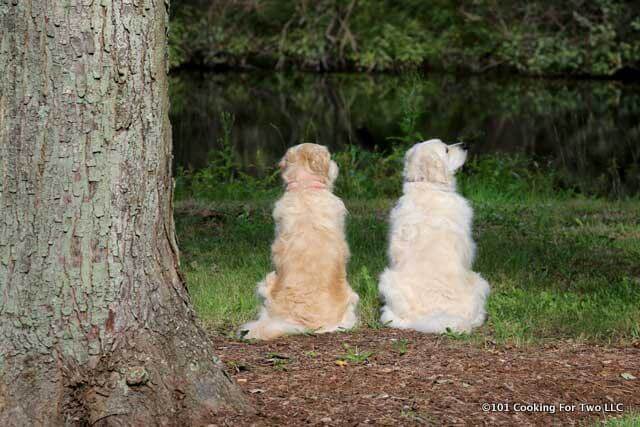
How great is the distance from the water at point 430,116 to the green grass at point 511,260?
218 centimetres

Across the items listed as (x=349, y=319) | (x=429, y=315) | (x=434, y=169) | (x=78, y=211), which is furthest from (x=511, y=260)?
(x=78, y=211)

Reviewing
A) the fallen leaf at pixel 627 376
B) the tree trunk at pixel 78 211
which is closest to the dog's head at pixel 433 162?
the fallen leaf at pixel 627 376

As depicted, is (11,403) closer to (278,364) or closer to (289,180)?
(278,364)

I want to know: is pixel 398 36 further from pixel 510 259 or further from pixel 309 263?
pixel 309 263

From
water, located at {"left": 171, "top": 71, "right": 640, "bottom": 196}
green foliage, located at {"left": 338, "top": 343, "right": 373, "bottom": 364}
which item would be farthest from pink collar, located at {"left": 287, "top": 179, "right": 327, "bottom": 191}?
water, located at {"left": 171, "top": 71, "right": 640, "bottom": 196}

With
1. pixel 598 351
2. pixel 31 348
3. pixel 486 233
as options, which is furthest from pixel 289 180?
pixel 486 233

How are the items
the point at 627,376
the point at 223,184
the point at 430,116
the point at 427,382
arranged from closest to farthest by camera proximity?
the point at 427,382
the point at 627,376
the point at 223,184
the point at 430,116

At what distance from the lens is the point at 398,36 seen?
127 ft

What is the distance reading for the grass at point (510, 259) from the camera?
23.0 feet

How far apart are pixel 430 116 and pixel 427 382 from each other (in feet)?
71.6

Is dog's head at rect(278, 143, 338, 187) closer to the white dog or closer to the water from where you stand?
the white dog

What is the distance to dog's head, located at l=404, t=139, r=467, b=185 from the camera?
750 cm

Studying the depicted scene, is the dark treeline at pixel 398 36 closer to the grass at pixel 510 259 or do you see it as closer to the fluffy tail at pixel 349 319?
the grass at pixel 510 259

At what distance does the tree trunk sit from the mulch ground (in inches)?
24.1
